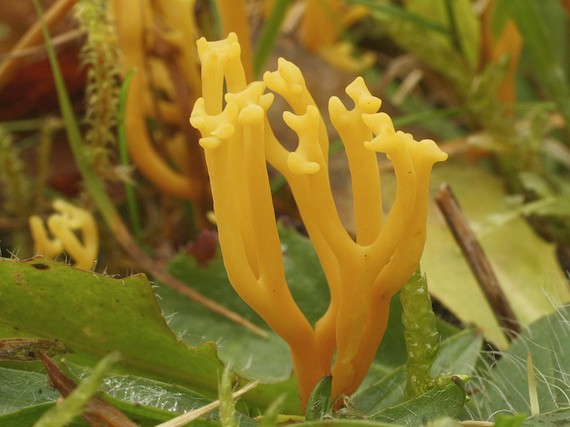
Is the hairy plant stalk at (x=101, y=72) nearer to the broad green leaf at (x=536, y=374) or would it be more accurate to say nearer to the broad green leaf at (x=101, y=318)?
the broad green leaf at (x=101, y=318)

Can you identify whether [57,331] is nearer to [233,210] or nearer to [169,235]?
[233,210]

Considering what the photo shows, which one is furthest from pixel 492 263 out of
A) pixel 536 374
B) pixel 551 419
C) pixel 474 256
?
pixel 551 419

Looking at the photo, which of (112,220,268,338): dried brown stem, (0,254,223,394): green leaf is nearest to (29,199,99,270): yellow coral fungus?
(112,220,268,338): dried brown stem

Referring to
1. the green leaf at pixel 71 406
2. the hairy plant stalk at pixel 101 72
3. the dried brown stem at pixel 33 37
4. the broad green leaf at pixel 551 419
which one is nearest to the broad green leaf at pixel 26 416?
the green leaf at pixel 71 406

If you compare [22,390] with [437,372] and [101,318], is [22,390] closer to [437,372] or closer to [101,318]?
[101,318]

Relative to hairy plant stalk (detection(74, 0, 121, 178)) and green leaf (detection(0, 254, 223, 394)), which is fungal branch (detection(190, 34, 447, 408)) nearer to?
green leaf (detection(0, 254, 223, 394))

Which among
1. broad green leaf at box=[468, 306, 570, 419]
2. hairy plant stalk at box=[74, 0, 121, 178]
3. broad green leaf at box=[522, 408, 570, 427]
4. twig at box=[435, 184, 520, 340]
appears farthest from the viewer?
hairy plant stalk at box=[74, 0, 121, 178]
